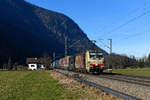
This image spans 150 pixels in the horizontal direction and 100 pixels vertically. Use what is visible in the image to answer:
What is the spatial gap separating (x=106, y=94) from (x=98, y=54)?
25217 mm

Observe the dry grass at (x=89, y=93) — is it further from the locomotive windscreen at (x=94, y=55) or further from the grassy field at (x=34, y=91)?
the locomotive windscreen at (x=94, y=55)

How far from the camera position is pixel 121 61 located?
124m

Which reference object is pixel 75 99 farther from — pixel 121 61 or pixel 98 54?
pixel 121 61

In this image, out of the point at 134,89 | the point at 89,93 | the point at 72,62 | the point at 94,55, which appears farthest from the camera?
the point at 72,62

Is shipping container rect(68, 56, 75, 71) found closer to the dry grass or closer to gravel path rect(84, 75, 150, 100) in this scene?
gravel path rect(84, 75, 150, 100)

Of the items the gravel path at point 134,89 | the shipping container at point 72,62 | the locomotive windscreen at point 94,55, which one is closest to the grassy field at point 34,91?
the gravel path at point 134,89

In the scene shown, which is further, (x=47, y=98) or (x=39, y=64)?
(x=39, y=64)

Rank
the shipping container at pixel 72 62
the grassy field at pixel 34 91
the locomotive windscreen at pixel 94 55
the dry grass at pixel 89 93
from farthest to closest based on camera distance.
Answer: the shipping container at pixel 72 62 → the locomotive windscreen at pixel 94 55 → the grassy field at pixel 34 91 → the dry grass at pixel 89 93

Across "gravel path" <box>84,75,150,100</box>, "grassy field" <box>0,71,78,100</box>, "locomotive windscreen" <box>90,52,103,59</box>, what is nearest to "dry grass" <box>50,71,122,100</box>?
"grassy field" <box>0,71,78,100</box>

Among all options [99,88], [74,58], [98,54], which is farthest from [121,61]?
[99,88]

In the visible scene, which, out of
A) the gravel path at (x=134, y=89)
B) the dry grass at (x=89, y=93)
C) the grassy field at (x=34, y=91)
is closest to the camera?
the dry grass at (x=89, y=93)

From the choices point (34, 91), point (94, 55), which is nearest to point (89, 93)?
point (34, 91)

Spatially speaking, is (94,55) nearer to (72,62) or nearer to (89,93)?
(72,62)

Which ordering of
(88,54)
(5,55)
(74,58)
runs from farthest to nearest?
(5,55), (74,58), (88,54)
